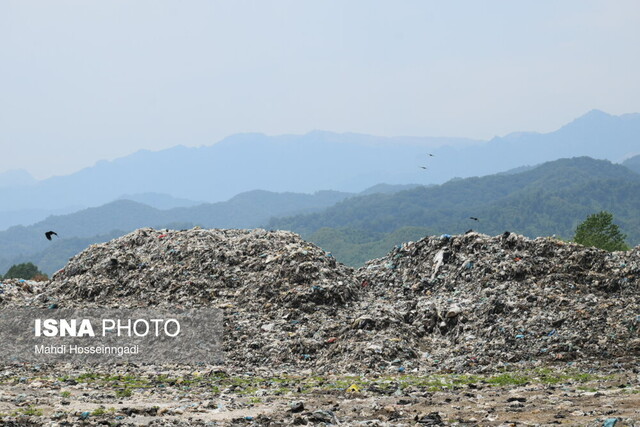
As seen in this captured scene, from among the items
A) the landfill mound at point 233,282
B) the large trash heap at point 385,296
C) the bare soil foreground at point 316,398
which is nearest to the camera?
the bare soil foreground at point 316,398

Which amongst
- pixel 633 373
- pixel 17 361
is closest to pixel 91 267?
pixel 17 361

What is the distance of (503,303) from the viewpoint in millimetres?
16031

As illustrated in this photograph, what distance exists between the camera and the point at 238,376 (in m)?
13.6

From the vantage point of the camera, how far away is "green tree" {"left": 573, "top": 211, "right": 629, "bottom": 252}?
178ft

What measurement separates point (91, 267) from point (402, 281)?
11.3 meters

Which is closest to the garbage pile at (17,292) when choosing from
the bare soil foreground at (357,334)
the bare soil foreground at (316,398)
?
the bare soil foreground at (357,334)

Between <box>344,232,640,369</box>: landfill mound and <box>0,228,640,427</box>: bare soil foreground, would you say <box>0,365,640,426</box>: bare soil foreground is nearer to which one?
<box>0,228,640,427</box>: bare soil foreground

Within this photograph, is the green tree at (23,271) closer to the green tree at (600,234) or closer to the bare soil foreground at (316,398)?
the bare soil foreground at (316,398)

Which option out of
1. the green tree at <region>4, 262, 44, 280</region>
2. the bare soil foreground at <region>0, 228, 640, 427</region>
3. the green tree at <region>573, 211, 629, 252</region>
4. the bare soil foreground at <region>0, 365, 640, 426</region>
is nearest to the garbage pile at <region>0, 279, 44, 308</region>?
the bare soil foreground at <region>0, 228, 640, 427</region>

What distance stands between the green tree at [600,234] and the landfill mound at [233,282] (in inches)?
1618

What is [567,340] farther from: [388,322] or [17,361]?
[17,361]

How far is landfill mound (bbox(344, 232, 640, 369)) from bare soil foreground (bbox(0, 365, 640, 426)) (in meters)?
1.37

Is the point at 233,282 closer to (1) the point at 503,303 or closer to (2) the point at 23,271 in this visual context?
(1) the point at 503,303

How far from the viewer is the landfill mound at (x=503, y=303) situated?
46.5 ft
